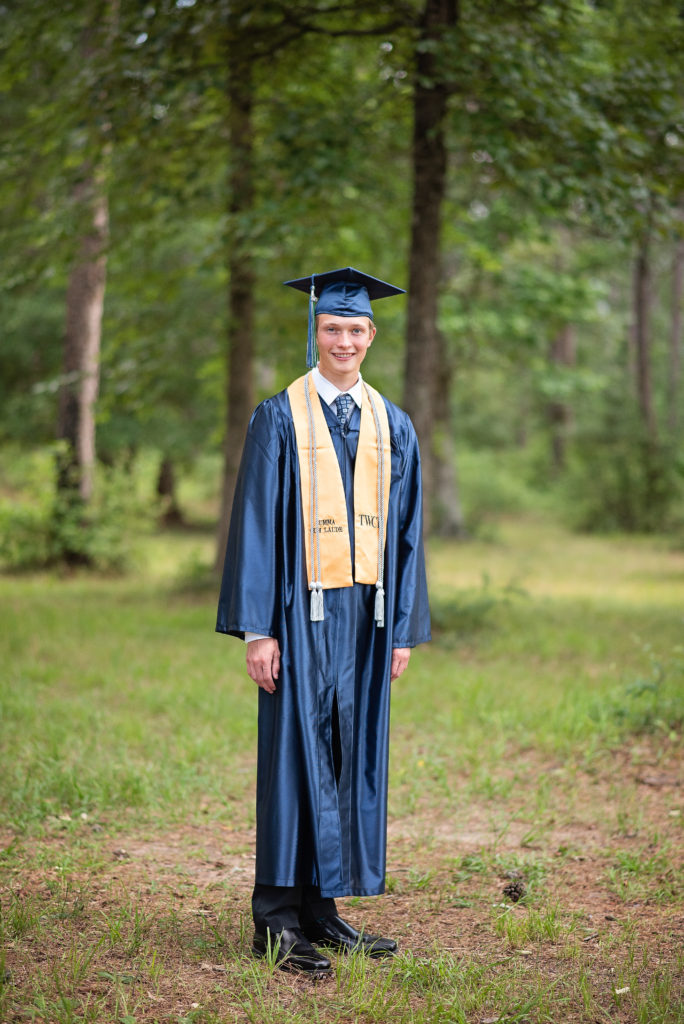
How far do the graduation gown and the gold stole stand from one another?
37 millimetres

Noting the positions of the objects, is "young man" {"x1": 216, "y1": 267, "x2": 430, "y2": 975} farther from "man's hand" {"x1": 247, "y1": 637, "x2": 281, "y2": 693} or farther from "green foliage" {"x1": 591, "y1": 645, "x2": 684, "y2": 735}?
"green foliage" {"x1": 591, "y1": 645, "x2": 684, "y2": 735}

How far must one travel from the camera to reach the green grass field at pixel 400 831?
3416 millimetres

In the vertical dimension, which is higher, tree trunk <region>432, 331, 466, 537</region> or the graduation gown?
tree trunk <region>432, 331, 466, 537</region>

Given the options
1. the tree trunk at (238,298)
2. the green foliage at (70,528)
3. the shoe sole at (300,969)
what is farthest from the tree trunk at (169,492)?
the shoe sole at (300,969)

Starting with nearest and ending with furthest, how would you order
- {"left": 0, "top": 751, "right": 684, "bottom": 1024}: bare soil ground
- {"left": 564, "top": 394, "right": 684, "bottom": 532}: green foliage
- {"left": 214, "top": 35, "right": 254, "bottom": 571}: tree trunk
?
1. {"left": 0, "top": 751, "right": 684, "bottom": 1024}: bare soil ground
2. {"left": 214, "top": 35, "right": 254, "bottom": 571}: tree trunk
3. {"left": 564, "top": 394, "right": 684, "bottom": 532}: green foliage

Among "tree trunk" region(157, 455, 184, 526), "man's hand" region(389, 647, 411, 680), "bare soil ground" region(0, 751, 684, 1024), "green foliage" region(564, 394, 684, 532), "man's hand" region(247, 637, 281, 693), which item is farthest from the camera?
"tree trunk" region(157, 455, 184, 526)

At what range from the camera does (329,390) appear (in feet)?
12.7

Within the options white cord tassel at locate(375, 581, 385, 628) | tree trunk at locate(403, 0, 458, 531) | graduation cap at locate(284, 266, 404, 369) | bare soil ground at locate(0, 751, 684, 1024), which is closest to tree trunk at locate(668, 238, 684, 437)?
tree trunk at locate(403, 0, 458, 531)

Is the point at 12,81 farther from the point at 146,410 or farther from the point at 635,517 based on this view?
the point at 635,517

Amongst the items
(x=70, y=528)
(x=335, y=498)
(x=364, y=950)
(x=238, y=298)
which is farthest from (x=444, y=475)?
(x=364, y=950)

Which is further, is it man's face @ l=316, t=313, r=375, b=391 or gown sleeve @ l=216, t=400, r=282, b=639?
man's face @ l=316, t=313, r=375, b=391

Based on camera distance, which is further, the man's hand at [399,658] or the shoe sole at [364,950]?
the man's hand at [399,658]

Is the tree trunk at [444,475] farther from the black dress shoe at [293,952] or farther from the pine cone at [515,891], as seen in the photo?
the black dress shoe at [293,952]

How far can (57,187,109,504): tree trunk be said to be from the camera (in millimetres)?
14070
